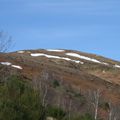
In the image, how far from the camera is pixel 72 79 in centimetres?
11269

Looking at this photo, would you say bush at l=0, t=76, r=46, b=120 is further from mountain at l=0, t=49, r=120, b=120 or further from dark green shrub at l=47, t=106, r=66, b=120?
mountain at l=0, t=49, r=120, b=120

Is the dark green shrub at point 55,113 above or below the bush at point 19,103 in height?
below

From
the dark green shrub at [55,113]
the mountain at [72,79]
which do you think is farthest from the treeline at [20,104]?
the mountain at [72,79]

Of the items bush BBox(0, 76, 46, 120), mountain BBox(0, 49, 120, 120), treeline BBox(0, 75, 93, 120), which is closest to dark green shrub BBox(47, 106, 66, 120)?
treeline BBox(0, 75, 93, 120)

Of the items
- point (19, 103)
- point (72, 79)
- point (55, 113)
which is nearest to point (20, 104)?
point (19, 103)

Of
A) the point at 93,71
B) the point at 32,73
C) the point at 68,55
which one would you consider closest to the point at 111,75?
the point at 93,71

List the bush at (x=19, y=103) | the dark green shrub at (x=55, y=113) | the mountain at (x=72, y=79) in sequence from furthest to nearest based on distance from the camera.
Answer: the mountain at (x=72, y=79) → the dark green shrub at (x=55, y=113) → the bush at (x=19, y=103)

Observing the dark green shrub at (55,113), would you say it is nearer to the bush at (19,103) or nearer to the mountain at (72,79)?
the bush at (19,103)

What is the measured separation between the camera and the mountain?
79.6 metres

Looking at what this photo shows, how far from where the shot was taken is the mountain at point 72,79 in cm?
7962

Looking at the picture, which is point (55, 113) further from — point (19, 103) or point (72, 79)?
point (72, 79)

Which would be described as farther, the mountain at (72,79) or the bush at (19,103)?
the mountain at (72,79)

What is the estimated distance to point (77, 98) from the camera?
289 feet

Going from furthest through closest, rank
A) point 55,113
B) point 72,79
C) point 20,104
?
point 72,79 → point 55,113 → point 20,104
